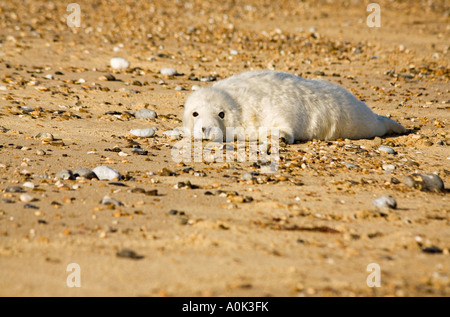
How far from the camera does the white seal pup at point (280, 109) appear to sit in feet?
18.3

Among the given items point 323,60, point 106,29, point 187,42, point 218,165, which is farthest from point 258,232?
point 106,29

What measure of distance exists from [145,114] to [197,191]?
2.62m

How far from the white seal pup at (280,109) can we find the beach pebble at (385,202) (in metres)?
1.88

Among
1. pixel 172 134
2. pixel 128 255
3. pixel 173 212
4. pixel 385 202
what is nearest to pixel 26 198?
pixel 173 212

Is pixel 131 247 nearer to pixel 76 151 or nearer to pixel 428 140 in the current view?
pixel 76 151

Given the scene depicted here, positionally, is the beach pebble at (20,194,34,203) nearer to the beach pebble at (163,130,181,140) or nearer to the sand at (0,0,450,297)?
the sand at (0,0,450,297)

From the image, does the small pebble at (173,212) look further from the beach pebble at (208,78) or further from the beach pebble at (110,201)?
the beach pebble at (208,78)

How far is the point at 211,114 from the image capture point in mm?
5523

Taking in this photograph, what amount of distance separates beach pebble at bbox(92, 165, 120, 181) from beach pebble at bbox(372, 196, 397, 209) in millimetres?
1990

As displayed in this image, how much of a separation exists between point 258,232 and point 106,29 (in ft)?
30.9

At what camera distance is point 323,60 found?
32.8 ft

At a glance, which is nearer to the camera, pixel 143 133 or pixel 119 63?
pixel 143 133

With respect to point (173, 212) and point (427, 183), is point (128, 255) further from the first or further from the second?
point (427, 183)

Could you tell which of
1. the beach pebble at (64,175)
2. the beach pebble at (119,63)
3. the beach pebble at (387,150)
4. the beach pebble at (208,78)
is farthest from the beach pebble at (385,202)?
the beach pebble at (119,63)
